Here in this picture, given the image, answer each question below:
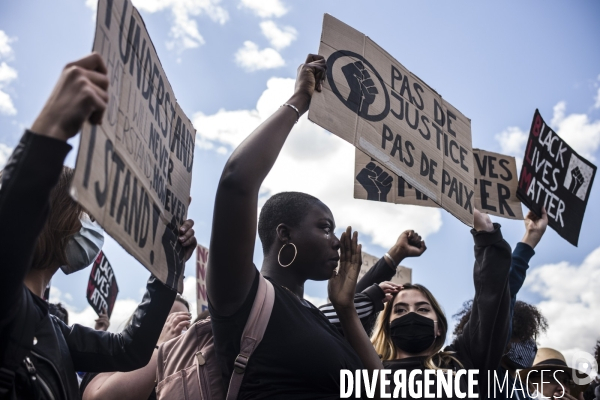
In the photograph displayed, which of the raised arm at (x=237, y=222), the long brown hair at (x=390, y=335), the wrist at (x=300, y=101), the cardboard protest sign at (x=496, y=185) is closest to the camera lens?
the raised arm at (x=237, y=222)

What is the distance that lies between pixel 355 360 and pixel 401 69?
1.77 metres

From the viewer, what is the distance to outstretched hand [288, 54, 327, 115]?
2.75m

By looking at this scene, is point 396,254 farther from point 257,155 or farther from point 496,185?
point 257,155

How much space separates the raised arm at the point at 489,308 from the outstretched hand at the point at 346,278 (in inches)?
46.3

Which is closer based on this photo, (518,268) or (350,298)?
(350,298)

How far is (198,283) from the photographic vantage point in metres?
7.50

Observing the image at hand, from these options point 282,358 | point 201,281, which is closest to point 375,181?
point 282,358

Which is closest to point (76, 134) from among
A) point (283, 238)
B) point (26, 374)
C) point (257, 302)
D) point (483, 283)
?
point (26, 374)

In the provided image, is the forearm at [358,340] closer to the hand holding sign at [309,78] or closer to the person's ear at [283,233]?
the person's ear at [283,233]

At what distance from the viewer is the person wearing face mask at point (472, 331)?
3.71 metres

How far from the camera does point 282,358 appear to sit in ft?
7.78

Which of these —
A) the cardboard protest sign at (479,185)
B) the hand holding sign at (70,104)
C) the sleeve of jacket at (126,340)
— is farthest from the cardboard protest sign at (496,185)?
the hand holding sign at (70,104)

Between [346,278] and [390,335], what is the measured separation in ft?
4.40

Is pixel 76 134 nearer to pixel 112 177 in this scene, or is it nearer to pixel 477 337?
pixel 112 177
